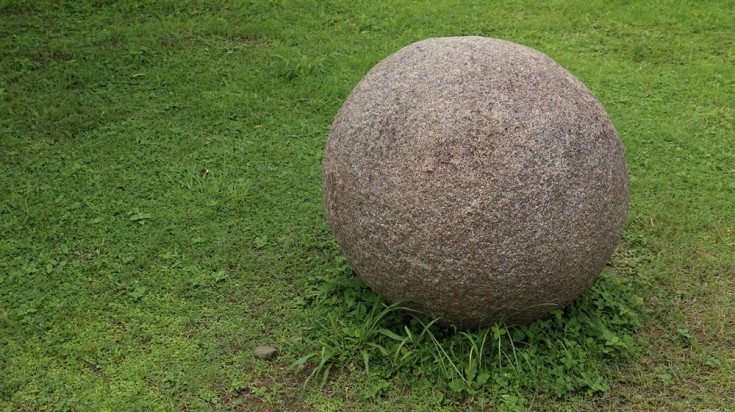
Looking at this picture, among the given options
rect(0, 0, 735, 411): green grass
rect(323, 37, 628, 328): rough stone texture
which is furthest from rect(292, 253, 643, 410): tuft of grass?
rect(323, 37, 628, 328): rough stone texture

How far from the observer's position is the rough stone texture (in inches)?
142

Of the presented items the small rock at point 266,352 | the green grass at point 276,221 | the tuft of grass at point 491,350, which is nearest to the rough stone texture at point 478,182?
the tuft of grass at point 491,350

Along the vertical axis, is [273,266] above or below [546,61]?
below

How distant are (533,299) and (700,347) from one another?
1142 mm

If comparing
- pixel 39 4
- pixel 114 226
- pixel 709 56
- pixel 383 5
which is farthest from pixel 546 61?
pixel 39 4

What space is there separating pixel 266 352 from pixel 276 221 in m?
1.37

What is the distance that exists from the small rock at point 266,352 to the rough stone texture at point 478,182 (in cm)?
75

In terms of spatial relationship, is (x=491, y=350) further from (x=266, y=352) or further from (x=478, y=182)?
(x=266, y=352)

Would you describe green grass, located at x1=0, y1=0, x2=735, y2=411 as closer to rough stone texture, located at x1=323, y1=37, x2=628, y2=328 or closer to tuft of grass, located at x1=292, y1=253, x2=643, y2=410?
tuft of grass, located at x1=292, y1=253, x2=643, y2=410

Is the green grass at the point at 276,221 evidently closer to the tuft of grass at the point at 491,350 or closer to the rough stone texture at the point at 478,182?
the tuft of grass at the point at 491,350

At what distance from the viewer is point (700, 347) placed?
435 centimetres

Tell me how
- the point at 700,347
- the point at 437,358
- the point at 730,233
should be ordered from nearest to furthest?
the point at 437,358 < the point at 700,347 < the point at 730,233

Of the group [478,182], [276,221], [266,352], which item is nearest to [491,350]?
[478,182]

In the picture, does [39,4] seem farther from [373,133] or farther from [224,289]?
[373,133]
